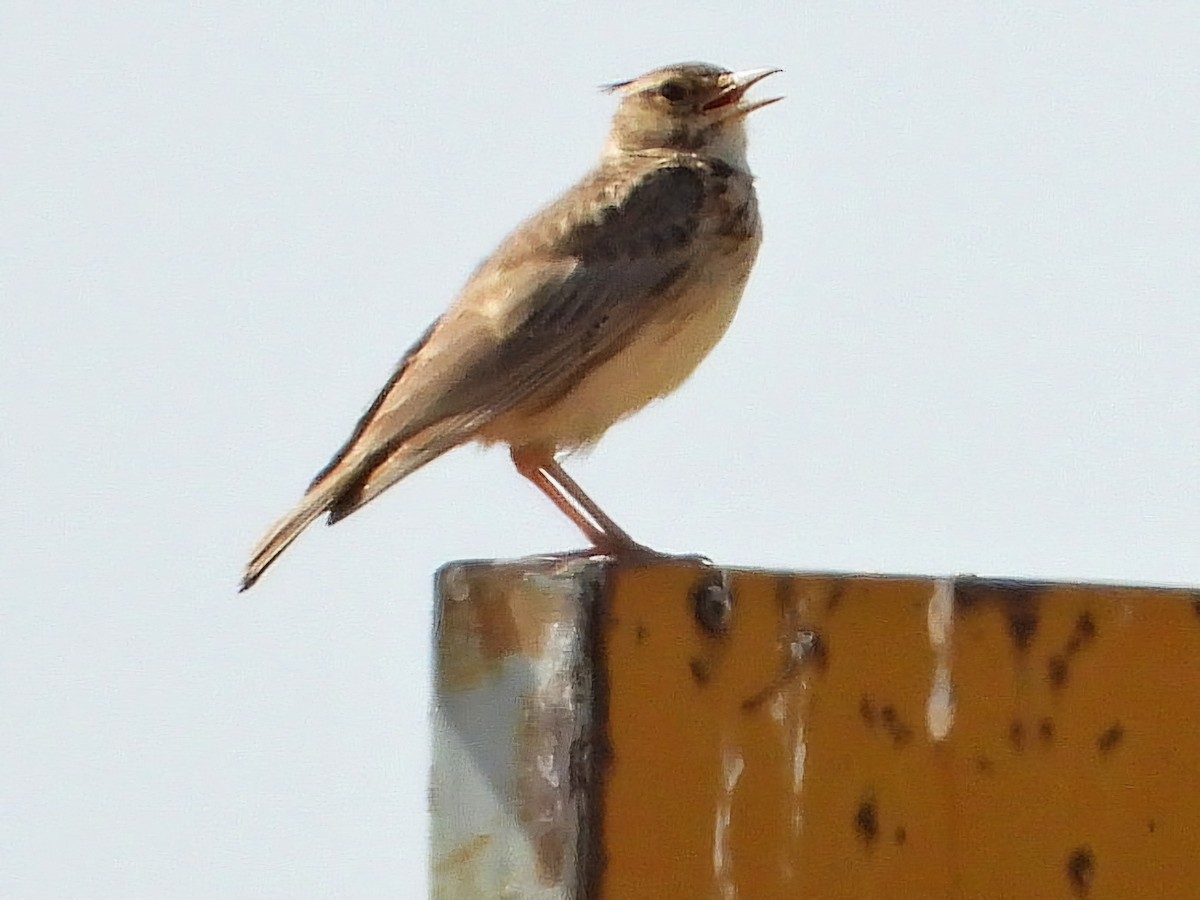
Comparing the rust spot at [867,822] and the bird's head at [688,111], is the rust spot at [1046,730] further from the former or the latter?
the bird's head at [688,111]

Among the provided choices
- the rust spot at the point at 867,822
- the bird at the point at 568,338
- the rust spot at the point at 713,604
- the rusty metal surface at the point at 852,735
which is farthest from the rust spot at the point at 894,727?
the bird at the point at 568,338

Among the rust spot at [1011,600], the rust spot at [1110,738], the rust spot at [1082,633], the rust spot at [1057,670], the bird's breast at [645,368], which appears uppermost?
the bird's breast at [645,368]

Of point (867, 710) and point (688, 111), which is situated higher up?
point (688, 111)

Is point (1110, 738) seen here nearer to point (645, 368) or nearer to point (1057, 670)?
point (1057, 670)

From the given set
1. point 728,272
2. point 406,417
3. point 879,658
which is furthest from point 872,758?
point 728,272

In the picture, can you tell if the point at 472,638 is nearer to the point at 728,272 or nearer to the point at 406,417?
the point at 406,417

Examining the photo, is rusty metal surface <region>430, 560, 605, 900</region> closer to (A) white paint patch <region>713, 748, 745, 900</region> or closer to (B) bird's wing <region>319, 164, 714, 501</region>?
(A) white paint patch <region>713, 748, 745, 900</region>

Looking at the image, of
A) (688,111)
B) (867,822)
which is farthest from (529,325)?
(867,822)
